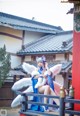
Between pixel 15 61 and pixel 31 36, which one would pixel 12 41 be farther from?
pixel 31 36

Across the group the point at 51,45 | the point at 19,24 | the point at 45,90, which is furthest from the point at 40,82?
the point at 19,24

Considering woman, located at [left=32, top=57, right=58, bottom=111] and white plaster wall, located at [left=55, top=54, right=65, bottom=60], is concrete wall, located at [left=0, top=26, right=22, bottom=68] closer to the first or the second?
white plaster wall, located at [left=55, top=54, right=65, bottom=60]

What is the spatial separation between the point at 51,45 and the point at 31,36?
82.2 inches

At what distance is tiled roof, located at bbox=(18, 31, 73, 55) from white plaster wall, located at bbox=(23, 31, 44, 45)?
29 cm

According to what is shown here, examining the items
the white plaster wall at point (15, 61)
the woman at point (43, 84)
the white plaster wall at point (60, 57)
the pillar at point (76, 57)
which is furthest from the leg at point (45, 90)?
the white plaster wall at point (15, 61)

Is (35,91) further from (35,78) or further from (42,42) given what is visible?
(42,42)

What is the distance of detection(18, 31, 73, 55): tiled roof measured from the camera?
15466 millimetres

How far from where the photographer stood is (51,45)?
55.3 feet

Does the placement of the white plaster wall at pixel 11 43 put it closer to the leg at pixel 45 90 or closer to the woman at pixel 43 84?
the woman at pixel 43 84

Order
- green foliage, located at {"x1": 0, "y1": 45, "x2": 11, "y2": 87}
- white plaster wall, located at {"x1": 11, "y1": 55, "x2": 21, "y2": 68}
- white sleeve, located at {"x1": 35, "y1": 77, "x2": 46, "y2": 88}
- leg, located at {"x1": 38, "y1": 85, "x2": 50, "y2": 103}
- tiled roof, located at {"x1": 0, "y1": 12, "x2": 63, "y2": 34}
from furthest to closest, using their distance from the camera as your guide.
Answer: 1. white plaster wall, located at {"x1": 11, "y1": 55, "x2": 21, "y2": 68}
2. tiled roof, located at {"x1": 0, "y1": 12, "x2": 63, "y2": 34}
3. green foliage, located at {"x1": 0, "y1": 45, "x2": 11, "y2": 87}
4. white sleeve, located at {"x1": 35, "y1": 77, "x2": 46, "y2": 88}
5. leg, located at {"x1": 38, "y1": 85, "x2": 50, "y2": 103}

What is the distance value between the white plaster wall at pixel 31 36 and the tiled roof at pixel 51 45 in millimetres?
294

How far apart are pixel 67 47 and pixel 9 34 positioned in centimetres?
370

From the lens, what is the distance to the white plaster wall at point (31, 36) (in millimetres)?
17828

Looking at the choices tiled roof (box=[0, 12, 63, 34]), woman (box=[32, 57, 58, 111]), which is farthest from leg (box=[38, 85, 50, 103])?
tiled roof (box=[0, 12, 63, 34])
